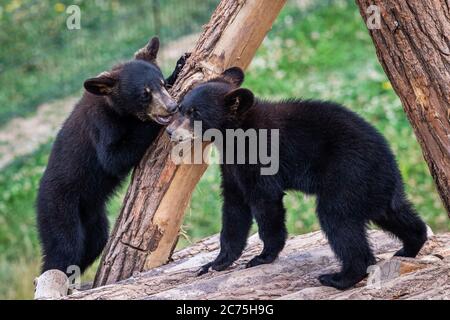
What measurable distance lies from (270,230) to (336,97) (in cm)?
658

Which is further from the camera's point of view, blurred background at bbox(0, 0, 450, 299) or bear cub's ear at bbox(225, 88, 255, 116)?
blurred background at bbox(0, 0, 450, 299)

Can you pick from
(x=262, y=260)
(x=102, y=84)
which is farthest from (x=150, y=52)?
(x=262, y=260)

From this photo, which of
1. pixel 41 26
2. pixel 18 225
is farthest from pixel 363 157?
pixel 41 26

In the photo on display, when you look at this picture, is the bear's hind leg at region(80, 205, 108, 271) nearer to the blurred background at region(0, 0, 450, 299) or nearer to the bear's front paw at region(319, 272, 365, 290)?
the bear's front paw at region(319, 272, 365, 290)

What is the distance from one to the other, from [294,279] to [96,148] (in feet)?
6.27

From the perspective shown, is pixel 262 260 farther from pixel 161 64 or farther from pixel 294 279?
pixel 161 64

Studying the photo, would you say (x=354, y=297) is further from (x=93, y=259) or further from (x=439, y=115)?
(x=93, y=259)

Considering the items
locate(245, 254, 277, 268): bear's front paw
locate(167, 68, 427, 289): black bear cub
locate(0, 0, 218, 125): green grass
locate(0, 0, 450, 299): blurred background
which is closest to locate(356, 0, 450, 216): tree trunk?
locate(167, 68, 427, 289): black bear cub

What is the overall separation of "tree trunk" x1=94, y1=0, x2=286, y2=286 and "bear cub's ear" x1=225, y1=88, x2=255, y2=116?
1.75 ft

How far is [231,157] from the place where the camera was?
608 cm

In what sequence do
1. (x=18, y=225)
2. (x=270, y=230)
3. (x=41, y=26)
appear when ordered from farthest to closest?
1. (x=41, y=26)
2. (x=18, y=225)
3. (x=270, y=230)

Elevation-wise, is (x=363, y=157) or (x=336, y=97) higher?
(x=336, y=97)

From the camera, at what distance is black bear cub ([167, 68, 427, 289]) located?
5.69 metres

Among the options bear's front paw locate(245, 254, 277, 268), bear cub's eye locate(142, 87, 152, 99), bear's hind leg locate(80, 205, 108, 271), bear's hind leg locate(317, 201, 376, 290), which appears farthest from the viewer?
bear's hind leg locate(80, 205, 108, 271)
